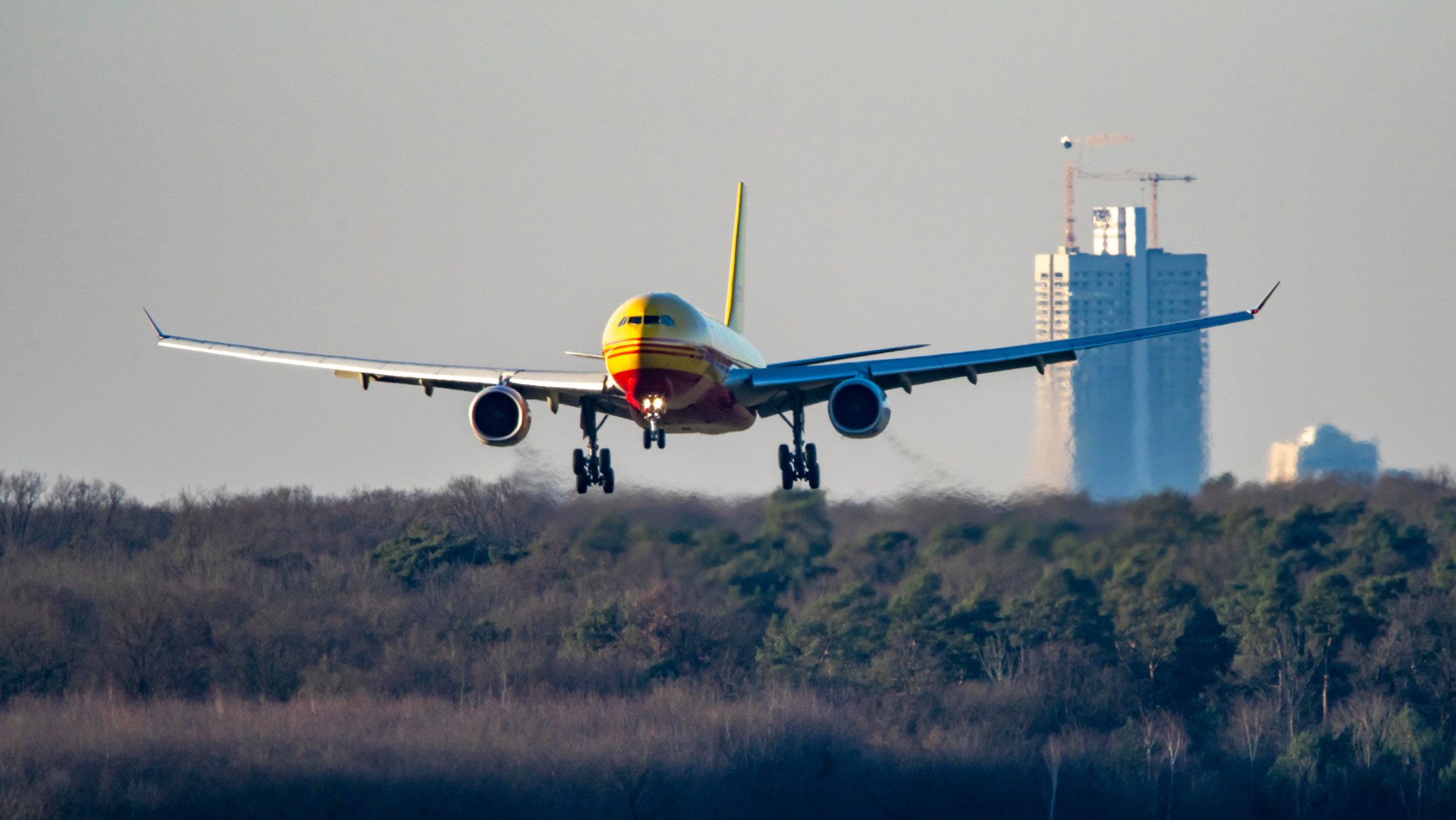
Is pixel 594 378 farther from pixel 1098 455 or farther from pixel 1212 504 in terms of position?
pixel 1098 455

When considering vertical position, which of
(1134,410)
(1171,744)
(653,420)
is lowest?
(1171,744)

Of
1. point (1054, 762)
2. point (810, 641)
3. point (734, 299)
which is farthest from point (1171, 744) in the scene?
point (734, 299)

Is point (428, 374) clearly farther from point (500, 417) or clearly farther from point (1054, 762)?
point (1054, 762)

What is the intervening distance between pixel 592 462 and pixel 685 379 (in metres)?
6.47

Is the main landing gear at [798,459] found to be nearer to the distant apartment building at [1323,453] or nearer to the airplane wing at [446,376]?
the airplane wing at [446,376]

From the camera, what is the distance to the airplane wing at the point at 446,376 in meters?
45.5

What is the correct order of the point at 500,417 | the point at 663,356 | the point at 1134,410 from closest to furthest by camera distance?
the point at 663,356 < the point at 500,417 < the point at 1134,410

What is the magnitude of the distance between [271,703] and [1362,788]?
48.4 metres

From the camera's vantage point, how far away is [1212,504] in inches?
3492

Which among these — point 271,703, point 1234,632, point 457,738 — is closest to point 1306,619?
point 1234,632

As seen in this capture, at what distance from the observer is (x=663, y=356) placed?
42.2m

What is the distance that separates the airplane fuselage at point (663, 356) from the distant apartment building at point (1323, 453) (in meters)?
90.3

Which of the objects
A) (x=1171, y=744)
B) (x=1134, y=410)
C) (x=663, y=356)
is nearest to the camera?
(x=663, y=356)

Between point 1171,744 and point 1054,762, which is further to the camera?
point 1171,744
